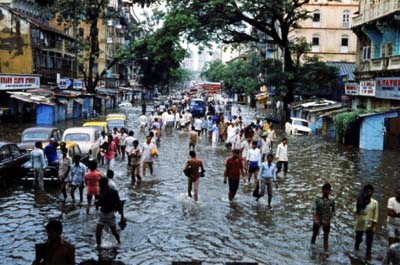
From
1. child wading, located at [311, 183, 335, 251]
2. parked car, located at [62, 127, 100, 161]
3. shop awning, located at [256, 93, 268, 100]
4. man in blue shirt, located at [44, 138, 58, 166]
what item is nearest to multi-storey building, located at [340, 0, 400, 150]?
parked car, located at [62, 127, 100, 161]

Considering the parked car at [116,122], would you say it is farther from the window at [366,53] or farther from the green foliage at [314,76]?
the window at [366,53]

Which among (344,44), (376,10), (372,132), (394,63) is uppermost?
(344,44)

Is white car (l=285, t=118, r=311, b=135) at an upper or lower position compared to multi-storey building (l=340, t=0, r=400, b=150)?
lower

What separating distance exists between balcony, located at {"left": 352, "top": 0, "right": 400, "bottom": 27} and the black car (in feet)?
73.1

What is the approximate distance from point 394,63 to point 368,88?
2.60 meters

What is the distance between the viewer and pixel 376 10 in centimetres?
3594

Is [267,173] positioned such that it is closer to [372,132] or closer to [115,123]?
[372,132]

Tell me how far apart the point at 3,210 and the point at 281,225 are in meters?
7.06

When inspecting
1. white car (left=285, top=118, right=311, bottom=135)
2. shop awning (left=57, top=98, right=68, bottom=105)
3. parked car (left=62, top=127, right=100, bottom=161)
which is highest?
shop awning (left=57, top=98, right=68, bottom=105)

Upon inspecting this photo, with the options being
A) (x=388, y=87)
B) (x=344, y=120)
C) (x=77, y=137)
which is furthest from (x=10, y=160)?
(x=388, y=87)

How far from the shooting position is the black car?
1644 cm

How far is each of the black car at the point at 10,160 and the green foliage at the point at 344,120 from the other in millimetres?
18727

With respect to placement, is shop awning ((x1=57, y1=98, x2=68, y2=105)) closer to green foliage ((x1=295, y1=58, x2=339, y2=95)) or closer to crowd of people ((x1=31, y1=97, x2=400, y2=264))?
green foliage ((x1=295, y1=58, x2=339, y2=95))

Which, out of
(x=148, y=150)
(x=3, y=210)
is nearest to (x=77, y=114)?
(x=148, y=150)
